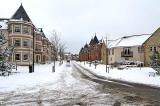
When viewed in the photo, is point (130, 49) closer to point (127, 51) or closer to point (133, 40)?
point (127, 51)

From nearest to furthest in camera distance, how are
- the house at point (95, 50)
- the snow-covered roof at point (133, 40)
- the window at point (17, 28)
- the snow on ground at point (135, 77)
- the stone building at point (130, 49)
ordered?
1. the snow on ground at point (135, 77)
2. the window at point (17, 28)
3. the stone building at point (130, 49)
4. the snow-covered roof at point (133, 40)
5. the house at point (95, 50)

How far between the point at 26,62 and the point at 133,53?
2641cm

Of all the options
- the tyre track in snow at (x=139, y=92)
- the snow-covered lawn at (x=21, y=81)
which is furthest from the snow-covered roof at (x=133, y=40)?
the tyre track in snow at (x=139, y=92)

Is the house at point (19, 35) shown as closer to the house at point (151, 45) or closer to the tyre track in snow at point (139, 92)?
the house at point (151, 45)

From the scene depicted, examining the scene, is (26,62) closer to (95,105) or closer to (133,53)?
(133,53)

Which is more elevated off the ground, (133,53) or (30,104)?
(133,53)

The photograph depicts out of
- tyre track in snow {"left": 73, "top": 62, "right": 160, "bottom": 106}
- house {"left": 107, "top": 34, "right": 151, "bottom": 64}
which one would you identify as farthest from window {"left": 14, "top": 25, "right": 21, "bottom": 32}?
tyre track in snow {"left": 73, "top": 62, "right": 160, "bottom": 106}

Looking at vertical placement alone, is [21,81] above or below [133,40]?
below

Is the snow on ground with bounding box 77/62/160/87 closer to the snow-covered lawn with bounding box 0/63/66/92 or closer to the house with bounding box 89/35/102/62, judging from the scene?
the snow-covered lawn with bounding box 0/63/66/92

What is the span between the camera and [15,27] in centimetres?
4050

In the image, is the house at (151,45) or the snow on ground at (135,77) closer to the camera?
the snow on ground at (135,77)

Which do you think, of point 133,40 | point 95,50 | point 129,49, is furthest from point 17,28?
point 95,50

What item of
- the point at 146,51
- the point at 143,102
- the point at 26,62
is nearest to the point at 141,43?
the point at 146,51

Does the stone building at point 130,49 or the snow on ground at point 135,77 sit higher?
the stone building at point 130,49
